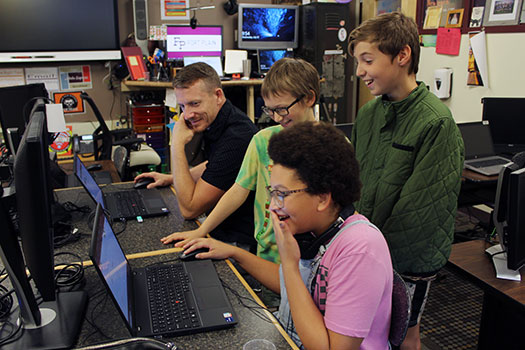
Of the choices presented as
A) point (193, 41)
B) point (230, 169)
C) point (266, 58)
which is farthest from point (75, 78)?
point (230, 169)

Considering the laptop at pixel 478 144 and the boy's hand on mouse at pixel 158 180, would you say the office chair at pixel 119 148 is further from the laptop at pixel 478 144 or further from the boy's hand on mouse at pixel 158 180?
the laptop at pixel 478 144

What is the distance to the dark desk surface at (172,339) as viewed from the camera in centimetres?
110

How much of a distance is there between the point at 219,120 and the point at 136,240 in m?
0.63

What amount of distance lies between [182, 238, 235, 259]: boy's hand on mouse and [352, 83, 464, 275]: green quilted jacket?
546 mm

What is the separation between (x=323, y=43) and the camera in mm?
5285

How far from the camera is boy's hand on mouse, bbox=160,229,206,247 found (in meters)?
1.62

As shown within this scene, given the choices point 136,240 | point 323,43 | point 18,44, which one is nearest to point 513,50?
point 323,43

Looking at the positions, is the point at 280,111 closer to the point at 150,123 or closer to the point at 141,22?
the point at 150,123

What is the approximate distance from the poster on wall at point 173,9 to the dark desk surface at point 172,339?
3844 mm

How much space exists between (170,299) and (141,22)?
4327mm

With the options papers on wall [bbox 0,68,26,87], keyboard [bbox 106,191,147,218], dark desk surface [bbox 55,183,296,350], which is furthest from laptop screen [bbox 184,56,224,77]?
dark desk surface [bbox 55,183,296,350]

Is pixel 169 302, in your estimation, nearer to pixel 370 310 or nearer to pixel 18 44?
pixel 370 310

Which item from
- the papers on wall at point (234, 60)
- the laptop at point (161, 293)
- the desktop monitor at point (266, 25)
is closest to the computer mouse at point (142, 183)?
the laptop at point (161, 293)

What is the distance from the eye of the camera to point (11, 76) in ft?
15.1
